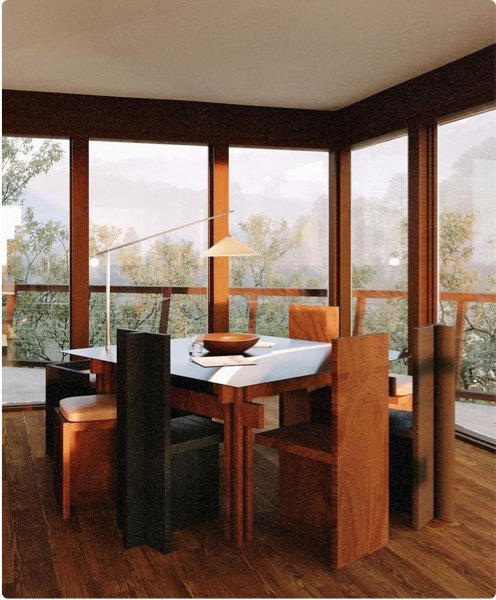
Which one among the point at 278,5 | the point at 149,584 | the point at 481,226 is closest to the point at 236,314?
the point at 481,226

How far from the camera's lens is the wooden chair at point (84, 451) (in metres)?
2.86

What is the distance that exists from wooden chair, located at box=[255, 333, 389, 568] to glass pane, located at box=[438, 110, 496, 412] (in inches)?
72.5

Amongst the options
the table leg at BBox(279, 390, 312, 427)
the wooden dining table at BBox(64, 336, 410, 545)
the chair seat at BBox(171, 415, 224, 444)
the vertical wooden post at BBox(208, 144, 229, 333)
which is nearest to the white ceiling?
the vertical wooden post at BBox(208, 144, 229, 333)

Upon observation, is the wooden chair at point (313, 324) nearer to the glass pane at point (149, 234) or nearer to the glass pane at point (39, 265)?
the glass pane at point (149, 234)

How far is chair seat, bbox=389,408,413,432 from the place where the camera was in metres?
2.79

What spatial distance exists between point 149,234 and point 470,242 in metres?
2.48

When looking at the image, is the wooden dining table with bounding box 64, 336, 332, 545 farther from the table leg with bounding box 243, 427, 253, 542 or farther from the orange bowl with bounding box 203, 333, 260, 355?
the orange bowl with bounding box 203, 333, 260, 355

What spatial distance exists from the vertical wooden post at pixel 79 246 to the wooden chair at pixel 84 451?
1.98m

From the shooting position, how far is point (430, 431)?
108 inches

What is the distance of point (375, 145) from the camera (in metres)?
5.11

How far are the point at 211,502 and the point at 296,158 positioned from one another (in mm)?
3475

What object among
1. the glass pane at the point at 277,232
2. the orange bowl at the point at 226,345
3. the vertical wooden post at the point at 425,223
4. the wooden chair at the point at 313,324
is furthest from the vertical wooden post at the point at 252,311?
the orange bowl at the point at 226,345

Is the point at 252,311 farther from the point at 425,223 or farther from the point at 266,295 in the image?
the point at 425,223

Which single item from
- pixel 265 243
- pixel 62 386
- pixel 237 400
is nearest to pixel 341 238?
pixel 265 243
